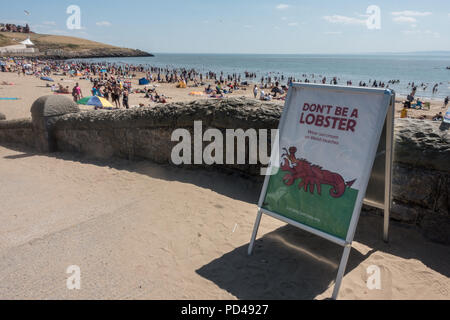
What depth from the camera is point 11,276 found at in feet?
11.7

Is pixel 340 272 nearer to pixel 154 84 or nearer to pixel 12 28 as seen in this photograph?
pixel 154 84

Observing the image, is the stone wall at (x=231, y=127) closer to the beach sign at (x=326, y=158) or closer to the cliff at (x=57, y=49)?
the beach sign at (x=326, y=158)

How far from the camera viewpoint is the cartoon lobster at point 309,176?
326 cm

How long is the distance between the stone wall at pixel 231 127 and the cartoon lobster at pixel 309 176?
1514 millimetres

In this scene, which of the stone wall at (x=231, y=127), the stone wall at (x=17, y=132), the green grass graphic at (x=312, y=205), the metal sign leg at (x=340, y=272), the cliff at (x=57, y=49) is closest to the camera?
the metal sign leg at (x=340, y=272)

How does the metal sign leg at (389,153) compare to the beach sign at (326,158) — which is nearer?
the beach sign at (326,158)

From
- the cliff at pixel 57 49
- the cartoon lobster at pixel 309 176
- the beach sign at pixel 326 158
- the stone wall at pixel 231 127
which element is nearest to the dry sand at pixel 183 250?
the stone wall at pixel 231 127

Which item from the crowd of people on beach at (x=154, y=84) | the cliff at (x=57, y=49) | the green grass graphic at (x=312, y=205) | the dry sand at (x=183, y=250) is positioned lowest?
the dry sand at (x=183, y=250)

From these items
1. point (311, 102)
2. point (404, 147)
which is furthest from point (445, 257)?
point (311, 102)

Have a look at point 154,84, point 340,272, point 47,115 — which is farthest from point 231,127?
point 154,84

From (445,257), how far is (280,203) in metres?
2.12

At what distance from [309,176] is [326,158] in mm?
277

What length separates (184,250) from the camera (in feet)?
13.1

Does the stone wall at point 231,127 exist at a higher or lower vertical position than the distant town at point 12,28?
lower
